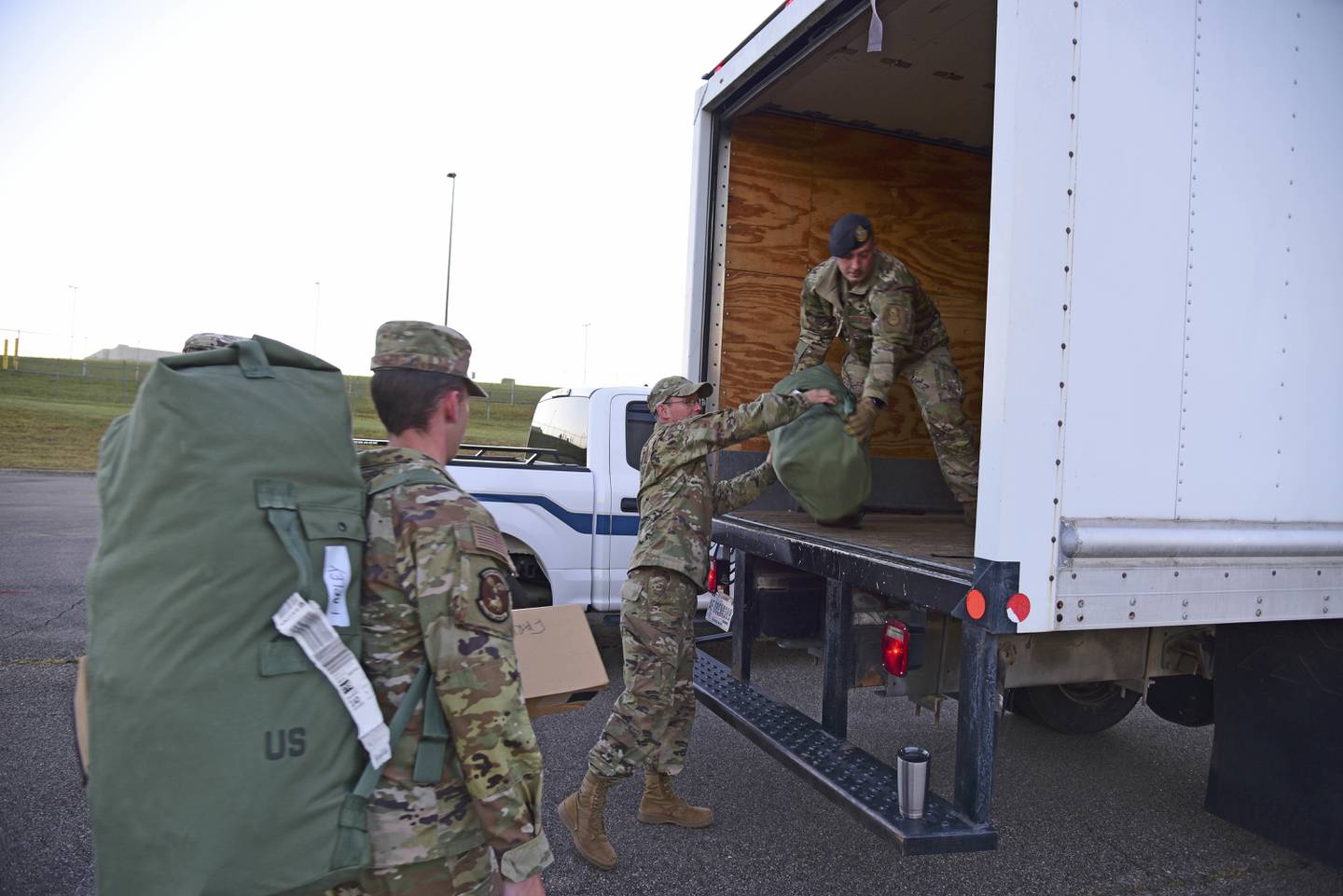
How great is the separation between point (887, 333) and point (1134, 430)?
1538 millimetres

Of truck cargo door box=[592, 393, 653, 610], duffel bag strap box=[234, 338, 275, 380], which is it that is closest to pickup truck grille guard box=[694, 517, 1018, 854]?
duffel bag strap box=[234, 338, 275, 380]

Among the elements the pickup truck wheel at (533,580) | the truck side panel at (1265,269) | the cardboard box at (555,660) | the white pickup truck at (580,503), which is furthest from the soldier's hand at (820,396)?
the pickup truck wheel at (533,580)

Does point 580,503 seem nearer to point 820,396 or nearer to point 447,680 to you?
point 820,396

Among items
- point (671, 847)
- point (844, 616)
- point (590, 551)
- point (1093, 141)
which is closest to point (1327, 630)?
point (844, 616)

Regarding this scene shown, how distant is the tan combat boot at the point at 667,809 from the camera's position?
144 inches

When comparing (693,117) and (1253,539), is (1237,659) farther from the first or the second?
(693,117)

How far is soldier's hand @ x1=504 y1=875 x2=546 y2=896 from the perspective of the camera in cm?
159

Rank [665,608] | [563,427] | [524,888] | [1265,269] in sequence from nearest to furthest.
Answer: [524,888]
[1265,269]
[665,608]
[563,427]

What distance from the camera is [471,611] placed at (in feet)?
5.09

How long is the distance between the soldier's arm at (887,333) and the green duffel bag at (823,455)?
14cm

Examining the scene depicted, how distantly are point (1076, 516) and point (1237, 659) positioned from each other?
4.41 feet

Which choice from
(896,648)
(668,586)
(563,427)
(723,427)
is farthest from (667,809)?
(563,427)

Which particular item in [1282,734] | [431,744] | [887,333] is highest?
[887,333]

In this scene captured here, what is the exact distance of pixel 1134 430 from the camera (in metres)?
2.46
